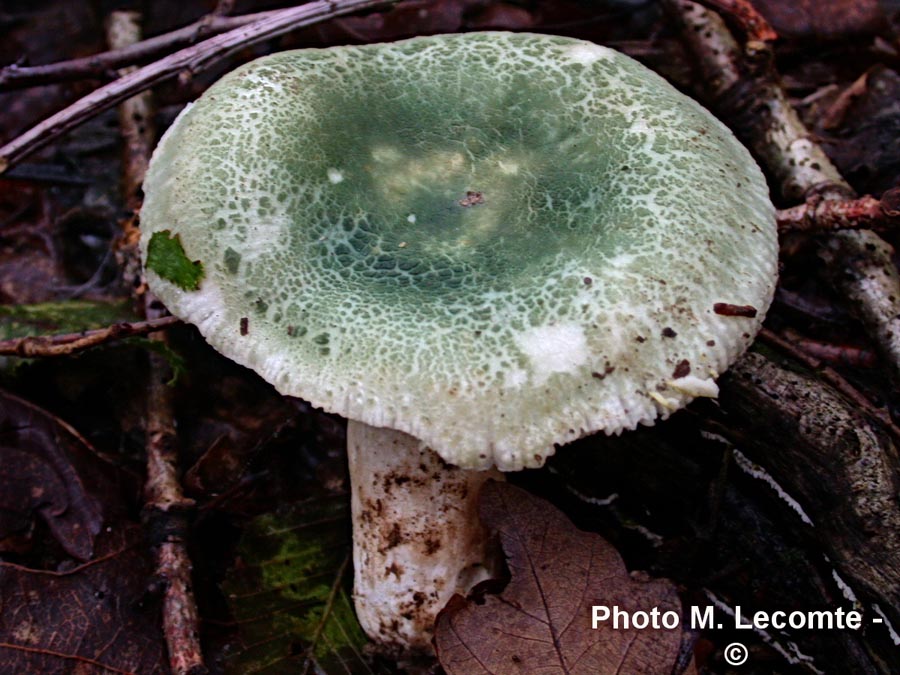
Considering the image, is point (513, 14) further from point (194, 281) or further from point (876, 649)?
point (876, 649)

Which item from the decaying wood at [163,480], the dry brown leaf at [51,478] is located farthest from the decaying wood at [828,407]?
the dry brown leaf at [51,478]

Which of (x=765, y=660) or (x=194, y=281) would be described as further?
(x=765, y=660)

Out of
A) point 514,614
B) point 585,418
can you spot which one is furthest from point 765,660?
point 585,418

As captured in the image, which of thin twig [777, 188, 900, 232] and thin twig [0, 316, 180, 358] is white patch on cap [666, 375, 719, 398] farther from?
thin twig [0, 316, 180, 358]

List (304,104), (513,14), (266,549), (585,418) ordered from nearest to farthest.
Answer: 1. (585,418)
2. (304,104)
3. (266,549)
4. (513,14)

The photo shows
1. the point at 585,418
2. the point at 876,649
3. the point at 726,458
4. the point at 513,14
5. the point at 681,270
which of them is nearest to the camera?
the point at 585,418

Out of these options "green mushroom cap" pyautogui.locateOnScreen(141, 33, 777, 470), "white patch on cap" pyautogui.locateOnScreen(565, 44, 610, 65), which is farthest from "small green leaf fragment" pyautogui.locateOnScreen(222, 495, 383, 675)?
"white patch on cap" pyautogui.locateOnScreen(565, 44, 610, 65)

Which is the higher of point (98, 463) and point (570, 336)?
point (570, 336)

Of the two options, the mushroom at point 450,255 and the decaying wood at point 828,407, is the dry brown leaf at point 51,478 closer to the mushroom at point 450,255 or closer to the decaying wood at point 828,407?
the mushroom at point 450,255
